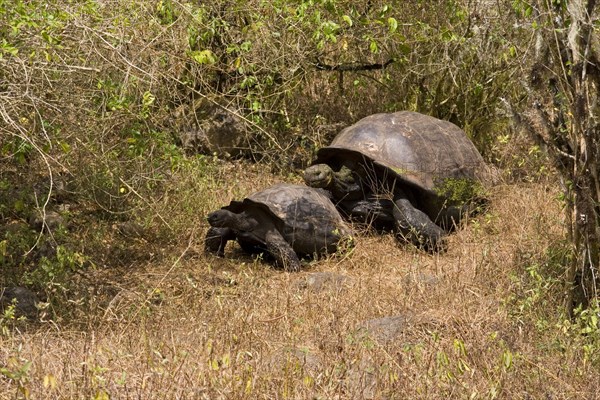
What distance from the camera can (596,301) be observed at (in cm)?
531

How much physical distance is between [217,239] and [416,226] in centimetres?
155

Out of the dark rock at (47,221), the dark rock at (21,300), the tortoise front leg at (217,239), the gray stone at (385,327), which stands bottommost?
the tortoise front leg at (217,239)

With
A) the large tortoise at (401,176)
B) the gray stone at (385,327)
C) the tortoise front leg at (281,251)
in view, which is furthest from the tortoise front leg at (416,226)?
the gray stone at (385,327)

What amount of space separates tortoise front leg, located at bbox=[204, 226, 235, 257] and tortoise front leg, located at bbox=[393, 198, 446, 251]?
4.35 feet

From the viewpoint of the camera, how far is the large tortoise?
816 centimetres

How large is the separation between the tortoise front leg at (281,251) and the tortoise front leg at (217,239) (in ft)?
1.03

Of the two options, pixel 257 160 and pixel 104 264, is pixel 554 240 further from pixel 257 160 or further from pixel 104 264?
pixel 257 160

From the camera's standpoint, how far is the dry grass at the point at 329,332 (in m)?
4.33

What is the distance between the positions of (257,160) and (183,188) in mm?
1631

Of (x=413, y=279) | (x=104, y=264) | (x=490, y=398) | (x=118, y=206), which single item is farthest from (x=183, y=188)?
(x=490, y=398)

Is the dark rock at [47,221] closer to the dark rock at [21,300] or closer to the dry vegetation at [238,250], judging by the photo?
the dry vegetation at [238,250]

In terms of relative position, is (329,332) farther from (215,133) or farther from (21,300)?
(215,133)

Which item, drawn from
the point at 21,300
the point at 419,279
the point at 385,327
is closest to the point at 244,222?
the point at 419,279

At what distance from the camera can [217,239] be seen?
775 centimetres
